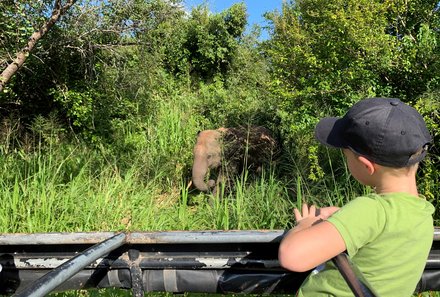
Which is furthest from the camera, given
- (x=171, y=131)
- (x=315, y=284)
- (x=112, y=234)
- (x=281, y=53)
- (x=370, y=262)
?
(x=171, y=131)

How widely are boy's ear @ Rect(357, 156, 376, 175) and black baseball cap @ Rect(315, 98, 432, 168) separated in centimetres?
1

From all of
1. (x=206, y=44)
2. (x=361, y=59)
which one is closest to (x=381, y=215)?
(x=361, y=59)

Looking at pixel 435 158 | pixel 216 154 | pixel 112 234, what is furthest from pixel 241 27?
pixel 112 234

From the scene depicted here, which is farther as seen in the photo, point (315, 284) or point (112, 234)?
point (112, 234)

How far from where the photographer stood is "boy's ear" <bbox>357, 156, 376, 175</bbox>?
135 cm

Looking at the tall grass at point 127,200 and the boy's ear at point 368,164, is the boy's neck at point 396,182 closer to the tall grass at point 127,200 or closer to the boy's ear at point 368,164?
the boy's ear at point 368,164

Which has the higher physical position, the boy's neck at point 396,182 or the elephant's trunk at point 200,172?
the elephant's trunk at point 200,172

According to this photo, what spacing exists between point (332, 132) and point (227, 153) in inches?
220

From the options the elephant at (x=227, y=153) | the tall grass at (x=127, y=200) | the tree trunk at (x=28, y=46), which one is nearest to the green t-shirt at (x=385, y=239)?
the tall grass at (x=127, y=200)

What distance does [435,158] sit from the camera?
4867mm

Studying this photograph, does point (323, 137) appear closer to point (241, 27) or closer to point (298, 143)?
point (298, 143)

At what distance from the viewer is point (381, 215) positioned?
1.28 meters

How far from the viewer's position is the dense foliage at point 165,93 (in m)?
5.08

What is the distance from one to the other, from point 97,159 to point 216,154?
1681mm
